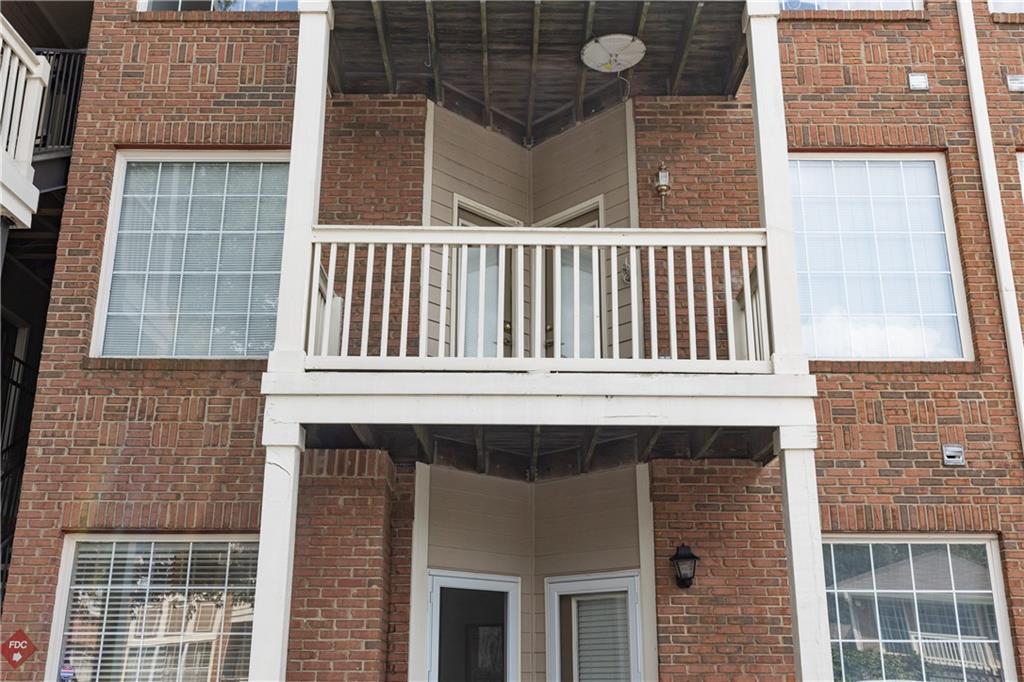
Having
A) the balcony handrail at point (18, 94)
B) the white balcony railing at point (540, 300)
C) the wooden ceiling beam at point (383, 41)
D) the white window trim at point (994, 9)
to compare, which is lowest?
the white balcony railing at point (540, 300)

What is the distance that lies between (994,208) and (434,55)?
4414mm

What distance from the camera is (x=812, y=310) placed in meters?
7.58

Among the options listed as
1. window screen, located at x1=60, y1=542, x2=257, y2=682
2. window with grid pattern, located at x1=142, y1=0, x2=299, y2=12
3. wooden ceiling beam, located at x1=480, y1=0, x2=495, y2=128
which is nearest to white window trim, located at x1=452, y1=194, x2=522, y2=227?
wooden ceiling beam, located at x1=480, y1=0, x2=495, y2=128

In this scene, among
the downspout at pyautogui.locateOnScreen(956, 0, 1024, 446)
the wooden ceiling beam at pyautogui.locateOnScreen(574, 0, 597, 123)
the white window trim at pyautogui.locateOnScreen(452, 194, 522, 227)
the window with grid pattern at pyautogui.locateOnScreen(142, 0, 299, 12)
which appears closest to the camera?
the wooden ceiling beam at pyautogui.locateOnScreen(574, 0, 597, 123)

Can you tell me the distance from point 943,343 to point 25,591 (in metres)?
6.83

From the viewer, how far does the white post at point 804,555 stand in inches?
215

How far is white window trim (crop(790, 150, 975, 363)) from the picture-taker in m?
7.42

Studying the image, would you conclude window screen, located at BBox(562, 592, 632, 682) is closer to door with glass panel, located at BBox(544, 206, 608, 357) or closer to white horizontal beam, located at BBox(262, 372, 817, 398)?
door with glass panel, located at BBox(544, 206, 608, 357)

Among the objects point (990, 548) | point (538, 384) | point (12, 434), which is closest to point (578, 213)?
point (538, 384)

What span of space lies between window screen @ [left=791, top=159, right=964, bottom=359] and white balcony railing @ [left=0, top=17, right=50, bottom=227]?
5787 mm

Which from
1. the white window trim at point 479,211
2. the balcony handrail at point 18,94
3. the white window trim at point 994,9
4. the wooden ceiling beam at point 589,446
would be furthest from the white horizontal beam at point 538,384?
the white window trim at point 994,9

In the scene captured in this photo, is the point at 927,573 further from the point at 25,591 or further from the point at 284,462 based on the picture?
the point at 25,591

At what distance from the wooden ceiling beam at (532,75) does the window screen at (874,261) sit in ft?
7.10

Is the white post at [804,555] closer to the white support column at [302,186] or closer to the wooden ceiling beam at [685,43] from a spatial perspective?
the white support column at [302,186]
